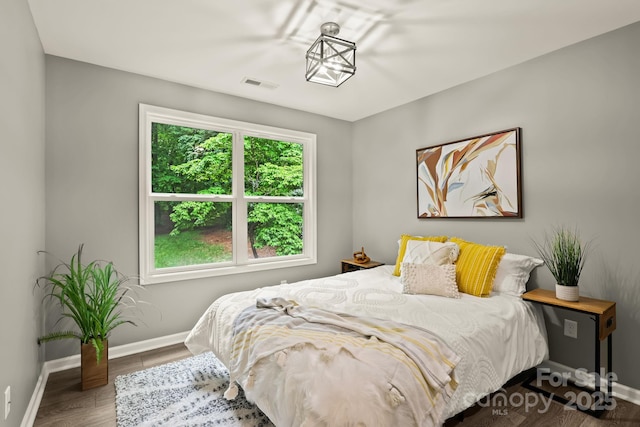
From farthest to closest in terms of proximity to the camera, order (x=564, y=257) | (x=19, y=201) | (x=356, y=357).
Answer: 1. (x=564, y=257)
2. (x=19, y=201)
3. (x=356, y=357)

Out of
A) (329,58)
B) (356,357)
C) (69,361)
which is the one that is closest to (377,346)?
(356,357)

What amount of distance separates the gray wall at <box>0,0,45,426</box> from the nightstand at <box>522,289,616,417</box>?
3178 mm

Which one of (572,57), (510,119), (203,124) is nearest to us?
(572,57)

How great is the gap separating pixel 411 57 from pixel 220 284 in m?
2.87

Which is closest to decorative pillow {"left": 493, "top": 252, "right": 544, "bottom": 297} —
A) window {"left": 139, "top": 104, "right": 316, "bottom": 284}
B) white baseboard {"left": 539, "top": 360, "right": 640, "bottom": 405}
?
white baseboard {"left": 539, "top": 360, "right": 640, "bottom": 405}

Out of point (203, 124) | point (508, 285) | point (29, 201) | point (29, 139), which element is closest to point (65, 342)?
point (29, 201)

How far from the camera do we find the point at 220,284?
3479 mm

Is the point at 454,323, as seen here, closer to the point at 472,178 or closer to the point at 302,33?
the point at 472,178

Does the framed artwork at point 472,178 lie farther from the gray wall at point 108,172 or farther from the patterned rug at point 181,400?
the patterned rug at point 181,400

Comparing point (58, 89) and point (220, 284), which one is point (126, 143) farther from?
point (220, 284)

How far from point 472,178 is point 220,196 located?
8.52 ft

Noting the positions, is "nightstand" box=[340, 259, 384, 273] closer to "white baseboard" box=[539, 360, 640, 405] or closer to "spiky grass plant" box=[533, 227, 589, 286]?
"spiky grass plant" box=[533, 227, 589, 286]

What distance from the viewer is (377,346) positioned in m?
1.63

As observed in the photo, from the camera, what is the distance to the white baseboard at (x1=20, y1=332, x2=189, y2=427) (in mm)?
2031
